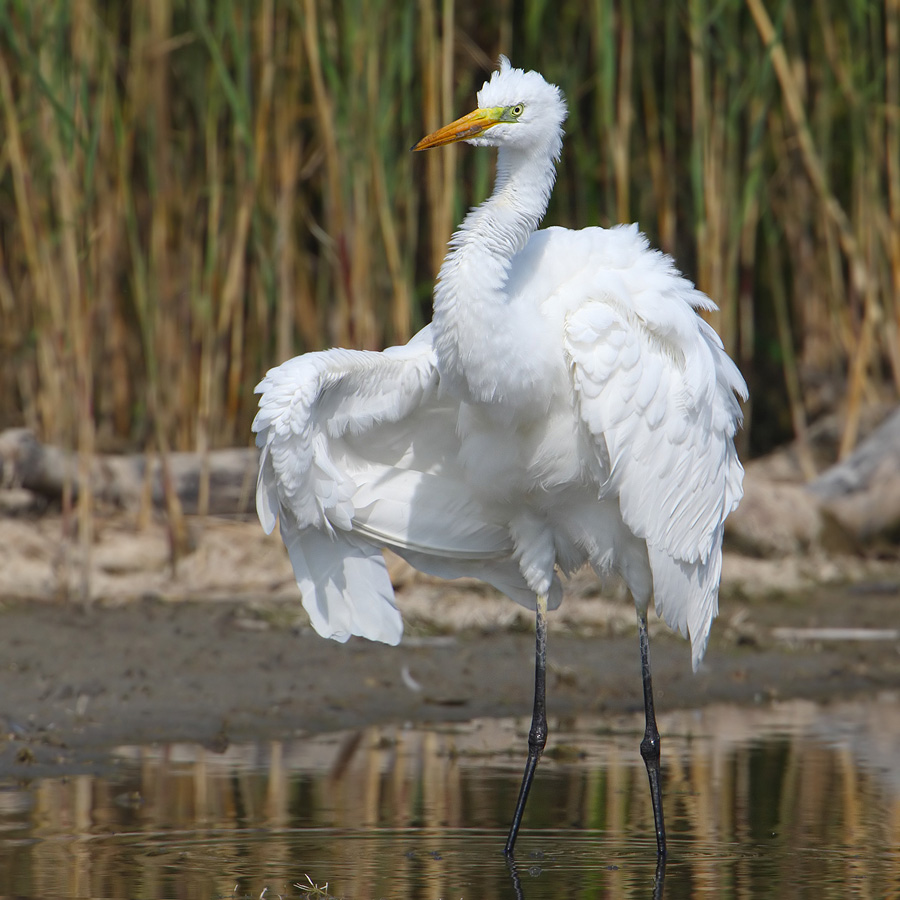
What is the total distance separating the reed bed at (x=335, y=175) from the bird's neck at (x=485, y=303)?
2.28 meters

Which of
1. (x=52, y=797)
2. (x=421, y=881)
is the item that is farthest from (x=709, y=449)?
(x=52, y=797)

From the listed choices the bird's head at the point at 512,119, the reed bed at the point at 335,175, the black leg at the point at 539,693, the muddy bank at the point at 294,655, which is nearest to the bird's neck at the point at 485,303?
the bird's head at the point at 512,119

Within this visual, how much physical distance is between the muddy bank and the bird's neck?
1947 millimetres

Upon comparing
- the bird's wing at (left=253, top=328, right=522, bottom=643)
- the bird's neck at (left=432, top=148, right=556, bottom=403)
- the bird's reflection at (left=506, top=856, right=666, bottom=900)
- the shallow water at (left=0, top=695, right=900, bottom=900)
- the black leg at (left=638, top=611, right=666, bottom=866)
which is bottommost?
the bird's reflection at (left=506, top=856, right=666, bottom=900)

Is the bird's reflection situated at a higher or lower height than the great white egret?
lower

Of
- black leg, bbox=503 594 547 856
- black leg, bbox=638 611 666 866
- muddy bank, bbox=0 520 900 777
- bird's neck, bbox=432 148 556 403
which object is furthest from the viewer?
muddy bank, bbox=0 520 900 777

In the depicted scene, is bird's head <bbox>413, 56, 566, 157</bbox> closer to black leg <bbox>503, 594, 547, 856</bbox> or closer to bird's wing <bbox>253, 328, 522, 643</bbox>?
bird's wing <bbox>253, 328, 522, 643</bbox>

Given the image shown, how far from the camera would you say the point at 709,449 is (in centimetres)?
438

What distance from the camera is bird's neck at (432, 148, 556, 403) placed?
13.1ft

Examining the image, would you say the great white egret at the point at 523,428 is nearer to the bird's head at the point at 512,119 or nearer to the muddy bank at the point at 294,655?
the bird's head at the point at 512,119

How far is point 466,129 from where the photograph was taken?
418cm

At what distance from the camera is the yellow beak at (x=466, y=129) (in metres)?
4.17

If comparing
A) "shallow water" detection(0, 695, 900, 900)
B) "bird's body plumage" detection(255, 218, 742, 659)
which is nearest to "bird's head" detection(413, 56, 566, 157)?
"bird's body plumage" detection(255, 218, 742, 659)

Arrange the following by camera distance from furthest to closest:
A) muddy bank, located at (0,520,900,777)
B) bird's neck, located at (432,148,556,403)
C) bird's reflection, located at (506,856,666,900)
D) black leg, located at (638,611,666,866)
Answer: muddy bank, located at (0,520,900,777) < black leg, located at (638,611,666,866) < bird's neck, located at (432,148,556,403) < bird's reflection, located at (506,856,666,900)
